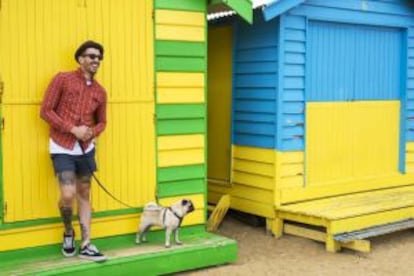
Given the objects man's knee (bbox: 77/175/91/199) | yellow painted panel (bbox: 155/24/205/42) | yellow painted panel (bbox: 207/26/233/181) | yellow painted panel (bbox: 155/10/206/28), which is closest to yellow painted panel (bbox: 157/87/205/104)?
yellow painted panel (bbox: 155/24/205/42)

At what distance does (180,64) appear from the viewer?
6586 millimetres

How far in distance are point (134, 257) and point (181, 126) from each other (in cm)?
142

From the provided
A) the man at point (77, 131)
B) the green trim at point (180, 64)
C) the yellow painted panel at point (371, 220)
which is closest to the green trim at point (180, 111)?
the green trim at point (180, 64)

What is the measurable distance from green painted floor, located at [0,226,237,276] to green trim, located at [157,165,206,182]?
0.52m

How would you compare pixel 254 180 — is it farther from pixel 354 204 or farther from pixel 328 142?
pixel 354 204

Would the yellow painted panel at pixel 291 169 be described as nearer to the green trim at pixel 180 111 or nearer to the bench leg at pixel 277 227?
the bench leg at pixel 277 227

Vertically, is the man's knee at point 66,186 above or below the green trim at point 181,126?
below

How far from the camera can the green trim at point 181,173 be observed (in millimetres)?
6551

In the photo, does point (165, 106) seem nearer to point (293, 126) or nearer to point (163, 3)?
point (163, 3)

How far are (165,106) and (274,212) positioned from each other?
2.01 meters

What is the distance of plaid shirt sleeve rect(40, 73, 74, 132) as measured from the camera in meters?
5.56

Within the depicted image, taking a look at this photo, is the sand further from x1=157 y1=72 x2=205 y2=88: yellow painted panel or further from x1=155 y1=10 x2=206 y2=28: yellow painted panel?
x1=155 y1=10 x2=206 y2=28: yellow painted panel

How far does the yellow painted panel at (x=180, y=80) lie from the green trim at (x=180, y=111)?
193 mm

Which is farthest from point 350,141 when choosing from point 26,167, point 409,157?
point 26,167
